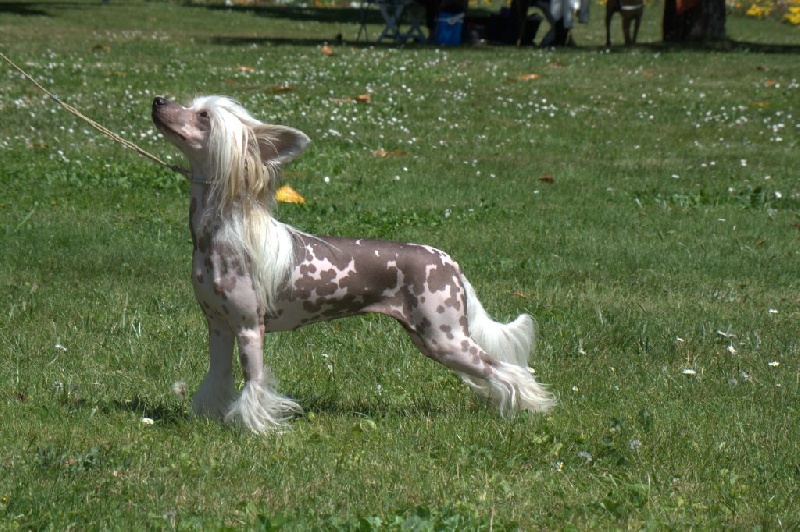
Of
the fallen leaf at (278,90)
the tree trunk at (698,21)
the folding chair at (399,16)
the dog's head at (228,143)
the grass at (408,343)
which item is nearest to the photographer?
the grass at (408,343)

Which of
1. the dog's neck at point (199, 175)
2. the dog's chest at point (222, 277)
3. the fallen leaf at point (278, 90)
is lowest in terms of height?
the fallen leaf at point (278, 90)

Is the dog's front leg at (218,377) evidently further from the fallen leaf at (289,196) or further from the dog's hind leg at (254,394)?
the fallen leaf at (289,196)

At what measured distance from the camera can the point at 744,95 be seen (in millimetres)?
18891

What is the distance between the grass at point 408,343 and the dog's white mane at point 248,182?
0.77 m

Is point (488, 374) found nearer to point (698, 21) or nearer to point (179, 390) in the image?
point (179, 390)

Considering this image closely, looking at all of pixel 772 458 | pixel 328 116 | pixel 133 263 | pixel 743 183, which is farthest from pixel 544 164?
pixel 772 458

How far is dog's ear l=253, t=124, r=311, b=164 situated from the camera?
17.4ft

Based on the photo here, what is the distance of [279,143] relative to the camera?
5340mm

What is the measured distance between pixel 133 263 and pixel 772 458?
497cm

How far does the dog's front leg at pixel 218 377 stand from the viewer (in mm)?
5547

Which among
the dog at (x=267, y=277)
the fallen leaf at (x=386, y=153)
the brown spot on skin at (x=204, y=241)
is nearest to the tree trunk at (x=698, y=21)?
the fallen leaf at (x=386, y=153)

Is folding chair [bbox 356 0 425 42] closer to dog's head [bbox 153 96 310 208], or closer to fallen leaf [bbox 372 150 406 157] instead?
fallen leaf [bbox 372 150 406 157]

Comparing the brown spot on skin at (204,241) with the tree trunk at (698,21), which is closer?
the brown spot on skin at (204,241)

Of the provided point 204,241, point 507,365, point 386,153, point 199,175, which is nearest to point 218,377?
point 204,241
